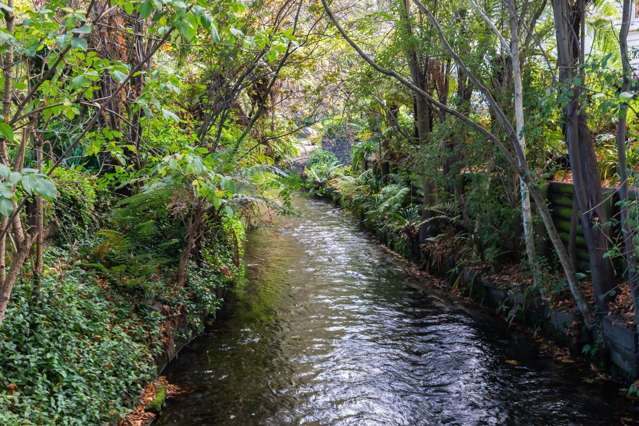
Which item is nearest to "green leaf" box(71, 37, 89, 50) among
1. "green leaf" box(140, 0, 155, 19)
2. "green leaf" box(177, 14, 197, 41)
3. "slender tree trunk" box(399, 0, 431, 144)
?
"green leaf" box(140, 0, 155, 19)

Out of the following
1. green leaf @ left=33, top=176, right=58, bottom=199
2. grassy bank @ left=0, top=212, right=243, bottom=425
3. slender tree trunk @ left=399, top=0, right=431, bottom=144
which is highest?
slender tree trunk @ left=399, top=0, right=431, bottom=144

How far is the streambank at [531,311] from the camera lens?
644cm

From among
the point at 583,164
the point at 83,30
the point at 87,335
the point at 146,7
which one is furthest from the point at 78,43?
the point at 583,164

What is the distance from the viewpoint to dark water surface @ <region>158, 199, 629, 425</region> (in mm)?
6035

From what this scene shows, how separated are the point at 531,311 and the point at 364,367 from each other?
2.77m

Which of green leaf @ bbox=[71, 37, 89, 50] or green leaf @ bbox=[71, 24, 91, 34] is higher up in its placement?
green leaf @ bbox=[71, 24, 91, 34]

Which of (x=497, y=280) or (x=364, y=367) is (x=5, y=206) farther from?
(x=497, y=280)

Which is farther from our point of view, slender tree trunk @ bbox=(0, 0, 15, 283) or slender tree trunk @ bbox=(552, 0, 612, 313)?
slender tree trunk @ bbox=(552, 0, 612, 313)

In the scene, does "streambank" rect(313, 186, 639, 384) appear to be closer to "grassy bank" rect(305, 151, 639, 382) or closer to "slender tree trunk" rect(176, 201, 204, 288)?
"grassy bank" rect(305, 151, 639, 382)

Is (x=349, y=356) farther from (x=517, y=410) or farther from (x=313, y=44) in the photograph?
(x=313, y=44)

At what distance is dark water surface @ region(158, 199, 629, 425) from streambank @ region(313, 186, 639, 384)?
32 centimetres

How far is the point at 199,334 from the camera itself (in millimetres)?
8312

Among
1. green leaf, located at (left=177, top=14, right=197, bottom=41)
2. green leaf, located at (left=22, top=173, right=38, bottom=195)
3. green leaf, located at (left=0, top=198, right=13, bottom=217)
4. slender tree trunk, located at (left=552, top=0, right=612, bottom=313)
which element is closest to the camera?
green leaf, located at (left=0, top=198, right=13, bottom=217)

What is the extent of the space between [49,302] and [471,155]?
6.53 metres
